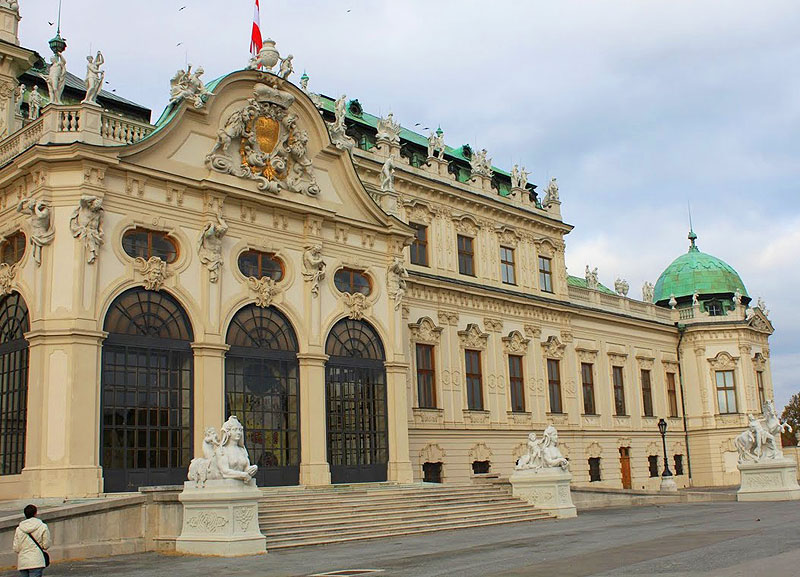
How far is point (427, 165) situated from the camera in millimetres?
38000

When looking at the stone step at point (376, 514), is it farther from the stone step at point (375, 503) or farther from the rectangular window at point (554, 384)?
the rectangular window at point (554, 384)

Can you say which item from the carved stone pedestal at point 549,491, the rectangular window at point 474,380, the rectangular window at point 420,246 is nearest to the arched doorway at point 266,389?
the carved stone pedestal at point 549,491

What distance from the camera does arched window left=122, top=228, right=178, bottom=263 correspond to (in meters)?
24.1

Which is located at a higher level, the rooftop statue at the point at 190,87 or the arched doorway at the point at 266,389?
the rooftop statue at the point at 190,87

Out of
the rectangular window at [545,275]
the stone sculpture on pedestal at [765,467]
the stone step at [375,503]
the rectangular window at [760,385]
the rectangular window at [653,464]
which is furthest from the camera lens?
the rectangular window at [760,385]

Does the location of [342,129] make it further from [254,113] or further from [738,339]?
[738,339]

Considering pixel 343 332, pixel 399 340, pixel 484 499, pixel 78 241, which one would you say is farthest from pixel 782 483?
pixel 78 241

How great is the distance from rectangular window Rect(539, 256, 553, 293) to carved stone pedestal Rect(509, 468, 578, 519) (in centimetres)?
1583

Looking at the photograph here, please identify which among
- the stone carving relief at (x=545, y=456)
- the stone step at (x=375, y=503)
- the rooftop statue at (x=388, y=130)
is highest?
the rooftop statue at (x=388, y=130)

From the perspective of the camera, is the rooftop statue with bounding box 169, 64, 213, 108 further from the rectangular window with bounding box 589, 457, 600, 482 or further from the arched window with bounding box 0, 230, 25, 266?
the rectangular window with bounding box 589, 457, 600, 482

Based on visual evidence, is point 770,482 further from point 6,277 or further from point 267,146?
point 6,277

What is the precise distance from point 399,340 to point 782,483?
14448 mm

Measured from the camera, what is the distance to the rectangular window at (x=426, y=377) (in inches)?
1398

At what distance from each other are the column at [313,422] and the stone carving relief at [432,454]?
8195 mm
